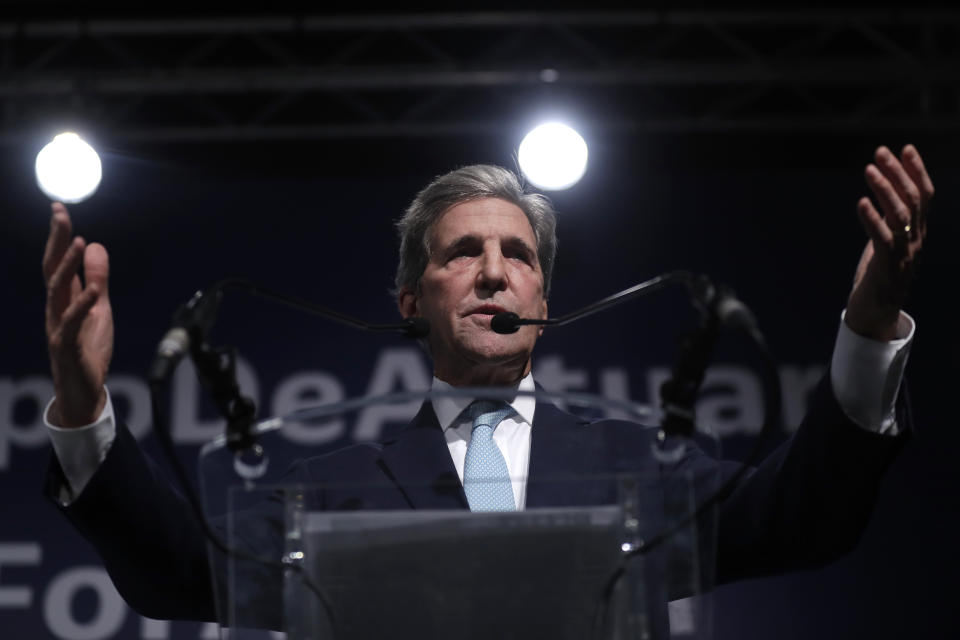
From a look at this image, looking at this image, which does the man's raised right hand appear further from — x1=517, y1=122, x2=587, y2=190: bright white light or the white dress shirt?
x1=517, y1=122, x2=587, y2=190: bright white light

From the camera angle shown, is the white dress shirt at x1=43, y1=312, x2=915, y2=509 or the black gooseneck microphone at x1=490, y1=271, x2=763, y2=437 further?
the white dress shirt at x1=43, y1=312, x2=915, y2=509

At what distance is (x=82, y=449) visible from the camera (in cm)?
156

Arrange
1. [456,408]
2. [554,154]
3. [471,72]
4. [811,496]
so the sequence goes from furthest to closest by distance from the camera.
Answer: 1. [471,72]
2. [554,154]
3. [456,408]
4. [811,496]

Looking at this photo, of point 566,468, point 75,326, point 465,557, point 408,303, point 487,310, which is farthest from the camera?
point 408,303

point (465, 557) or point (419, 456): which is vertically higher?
point (419, 456)

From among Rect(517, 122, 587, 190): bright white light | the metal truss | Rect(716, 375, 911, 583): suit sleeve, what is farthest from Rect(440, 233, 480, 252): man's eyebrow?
the metal truss

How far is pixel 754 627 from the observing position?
151 inches

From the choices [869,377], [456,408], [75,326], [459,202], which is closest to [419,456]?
[456,408]

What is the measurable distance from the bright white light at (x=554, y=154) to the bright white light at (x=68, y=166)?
1.44 meters

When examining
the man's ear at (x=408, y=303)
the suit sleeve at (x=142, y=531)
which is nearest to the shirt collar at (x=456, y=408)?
the suit sleeve at (x=142, y=531)

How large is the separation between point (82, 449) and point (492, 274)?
788mm

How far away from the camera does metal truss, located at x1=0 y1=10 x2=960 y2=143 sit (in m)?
4.14

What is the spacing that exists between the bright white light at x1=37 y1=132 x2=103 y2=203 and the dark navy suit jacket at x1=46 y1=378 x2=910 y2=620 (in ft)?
8.50

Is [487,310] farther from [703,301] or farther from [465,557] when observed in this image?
[465,557]
